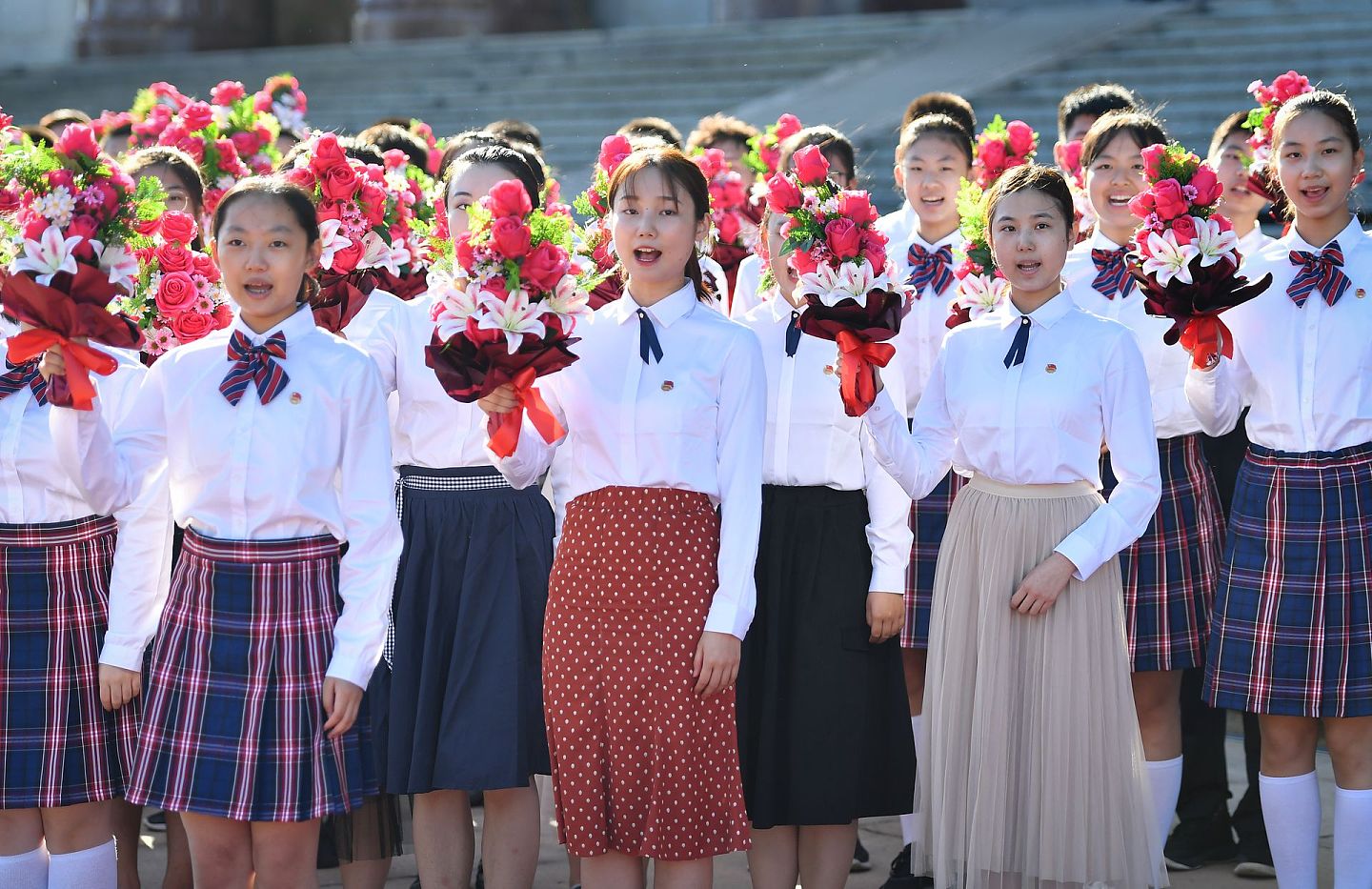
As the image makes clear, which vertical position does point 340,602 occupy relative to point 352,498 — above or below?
below

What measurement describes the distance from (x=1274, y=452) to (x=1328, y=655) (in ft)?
1.72

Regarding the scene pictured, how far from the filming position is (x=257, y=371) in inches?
135

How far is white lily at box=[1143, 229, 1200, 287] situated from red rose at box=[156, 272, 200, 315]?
235 cm

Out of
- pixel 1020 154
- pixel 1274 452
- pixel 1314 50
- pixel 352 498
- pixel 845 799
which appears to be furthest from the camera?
pixel 1314 50

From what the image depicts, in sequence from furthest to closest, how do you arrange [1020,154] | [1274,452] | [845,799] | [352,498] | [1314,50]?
[1314,50]
[1020,154]
[1274,452]
[845,799]
[352,498]

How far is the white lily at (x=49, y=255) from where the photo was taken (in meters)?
3.28

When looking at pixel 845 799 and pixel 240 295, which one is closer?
pixel 240 295

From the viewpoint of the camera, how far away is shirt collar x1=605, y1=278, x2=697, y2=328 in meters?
3.68

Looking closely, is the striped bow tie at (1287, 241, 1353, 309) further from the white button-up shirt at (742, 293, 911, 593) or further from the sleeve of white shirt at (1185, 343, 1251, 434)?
the white button-up shirt at (742, 293, 911, 593)

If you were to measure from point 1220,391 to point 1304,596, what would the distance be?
21.7 inches

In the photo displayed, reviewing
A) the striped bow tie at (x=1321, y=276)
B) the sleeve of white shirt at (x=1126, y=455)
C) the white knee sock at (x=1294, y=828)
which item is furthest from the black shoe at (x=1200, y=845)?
the striped bow tie at (x=1321, y=276)

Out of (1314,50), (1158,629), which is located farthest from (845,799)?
(1314,50)

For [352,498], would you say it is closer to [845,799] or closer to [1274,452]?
[845,799]

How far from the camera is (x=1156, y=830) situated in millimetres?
4031
